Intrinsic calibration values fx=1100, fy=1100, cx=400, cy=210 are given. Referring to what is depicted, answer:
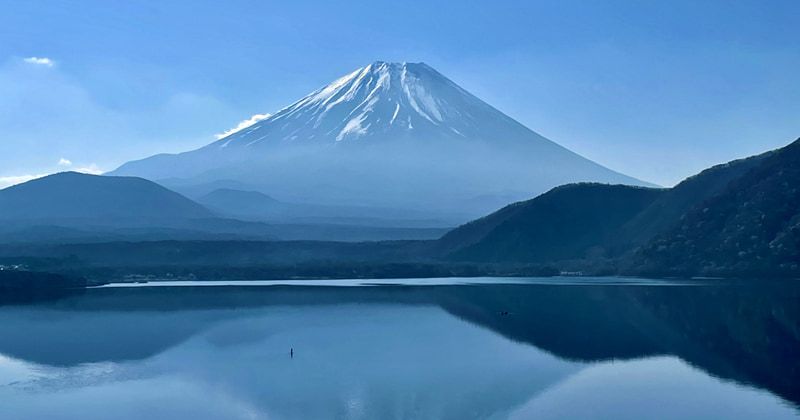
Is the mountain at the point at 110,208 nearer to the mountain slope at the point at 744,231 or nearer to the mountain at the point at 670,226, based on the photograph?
the mountain at the point at 670,226

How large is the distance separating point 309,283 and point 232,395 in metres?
63.6

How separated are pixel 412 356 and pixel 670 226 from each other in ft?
207

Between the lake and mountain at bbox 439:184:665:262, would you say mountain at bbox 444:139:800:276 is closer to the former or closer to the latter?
mountain at bbox 439:184:665:262

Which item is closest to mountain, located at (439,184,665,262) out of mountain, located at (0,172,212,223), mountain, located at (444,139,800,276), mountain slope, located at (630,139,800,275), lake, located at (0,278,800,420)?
mountain, located at (444,139,800,276)

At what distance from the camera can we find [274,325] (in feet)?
194

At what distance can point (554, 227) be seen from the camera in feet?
401

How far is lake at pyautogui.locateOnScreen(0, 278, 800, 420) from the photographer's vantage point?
114 ft

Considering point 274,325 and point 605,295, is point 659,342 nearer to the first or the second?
point 274,325

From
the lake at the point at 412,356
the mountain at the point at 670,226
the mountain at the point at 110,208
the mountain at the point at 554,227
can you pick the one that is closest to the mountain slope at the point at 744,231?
the mountain at the point at 670,226

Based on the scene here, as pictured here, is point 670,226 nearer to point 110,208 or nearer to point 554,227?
point 554,227

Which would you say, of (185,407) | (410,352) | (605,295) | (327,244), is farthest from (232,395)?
(327,244)

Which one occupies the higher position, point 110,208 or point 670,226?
point 110,208

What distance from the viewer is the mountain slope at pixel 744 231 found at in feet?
289

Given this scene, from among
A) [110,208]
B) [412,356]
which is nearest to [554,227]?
[412,356]
